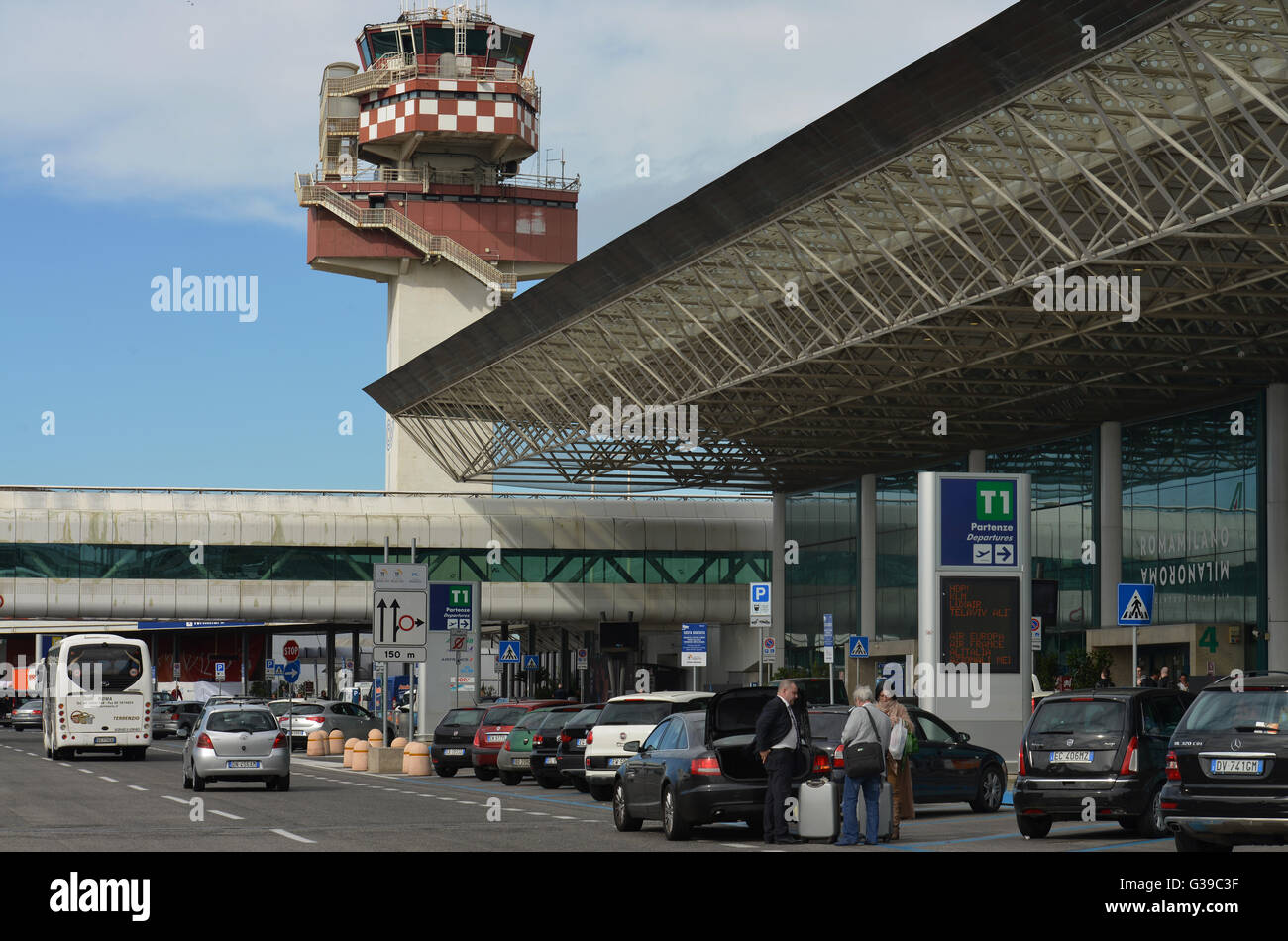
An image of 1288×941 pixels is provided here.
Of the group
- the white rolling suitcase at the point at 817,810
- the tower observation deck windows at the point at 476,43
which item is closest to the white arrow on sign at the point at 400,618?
the white rolling suitcase at the point at 817,810

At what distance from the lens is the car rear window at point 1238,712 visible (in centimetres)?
1471

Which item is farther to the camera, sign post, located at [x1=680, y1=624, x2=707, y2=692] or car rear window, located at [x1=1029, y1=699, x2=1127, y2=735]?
sign post, located at [x1=680, y1=624, x2=707, y2=692]

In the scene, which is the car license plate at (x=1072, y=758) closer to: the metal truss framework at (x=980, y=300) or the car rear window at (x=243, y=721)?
the metal truss framework at (x=980, y=300)

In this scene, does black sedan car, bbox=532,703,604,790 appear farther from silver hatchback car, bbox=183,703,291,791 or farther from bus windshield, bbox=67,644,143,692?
bus windshield, bbox=67,644,143,692

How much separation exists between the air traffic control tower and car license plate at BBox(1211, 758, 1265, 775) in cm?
7287

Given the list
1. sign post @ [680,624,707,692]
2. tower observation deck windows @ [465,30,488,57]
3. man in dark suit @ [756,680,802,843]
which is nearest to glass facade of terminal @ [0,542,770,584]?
tower observation deck windows @ [465,30,488,57]

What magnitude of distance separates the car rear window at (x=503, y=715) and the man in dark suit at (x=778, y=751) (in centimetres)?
1687

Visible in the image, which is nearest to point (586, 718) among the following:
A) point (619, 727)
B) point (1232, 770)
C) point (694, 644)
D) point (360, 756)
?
point (619, 727)

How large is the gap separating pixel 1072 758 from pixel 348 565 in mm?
58658

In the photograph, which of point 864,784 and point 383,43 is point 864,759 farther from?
point 383,43

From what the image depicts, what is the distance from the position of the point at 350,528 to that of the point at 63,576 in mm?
11515

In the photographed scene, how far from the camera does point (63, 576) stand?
72.7 m

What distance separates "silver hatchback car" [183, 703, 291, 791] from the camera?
96.6 feet
